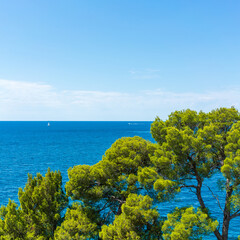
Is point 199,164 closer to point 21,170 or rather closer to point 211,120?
point 211,120

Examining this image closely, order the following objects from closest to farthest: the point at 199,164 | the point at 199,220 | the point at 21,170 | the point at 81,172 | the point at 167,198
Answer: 1. the point at 199,220
2. the point at 167,198
3. the point at 199,164
4. the point at 81,172
5. the point at 21,170

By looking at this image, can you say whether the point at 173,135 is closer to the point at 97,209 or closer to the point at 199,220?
the point at 199,220

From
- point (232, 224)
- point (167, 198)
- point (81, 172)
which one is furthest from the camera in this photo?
point (232, 224)

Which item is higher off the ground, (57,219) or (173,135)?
(173,135)

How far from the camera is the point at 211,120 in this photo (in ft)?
76.3

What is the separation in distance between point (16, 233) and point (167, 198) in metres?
13.5

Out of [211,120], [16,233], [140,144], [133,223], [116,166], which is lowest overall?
[16,233]

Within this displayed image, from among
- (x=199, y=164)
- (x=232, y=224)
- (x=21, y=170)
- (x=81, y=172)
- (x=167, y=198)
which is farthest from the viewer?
(x=21, y=170)

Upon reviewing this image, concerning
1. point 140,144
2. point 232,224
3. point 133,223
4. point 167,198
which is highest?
point 140,144

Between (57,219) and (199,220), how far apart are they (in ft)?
41.8

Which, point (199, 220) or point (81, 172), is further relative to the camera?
point (81, 172)

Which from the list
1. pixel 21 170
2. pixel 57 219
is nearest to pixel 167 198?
pixel 57 219

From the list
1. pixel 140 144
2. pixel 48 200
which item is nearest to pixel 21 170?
pixel 48 200

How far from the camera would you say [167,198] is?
1981cm
